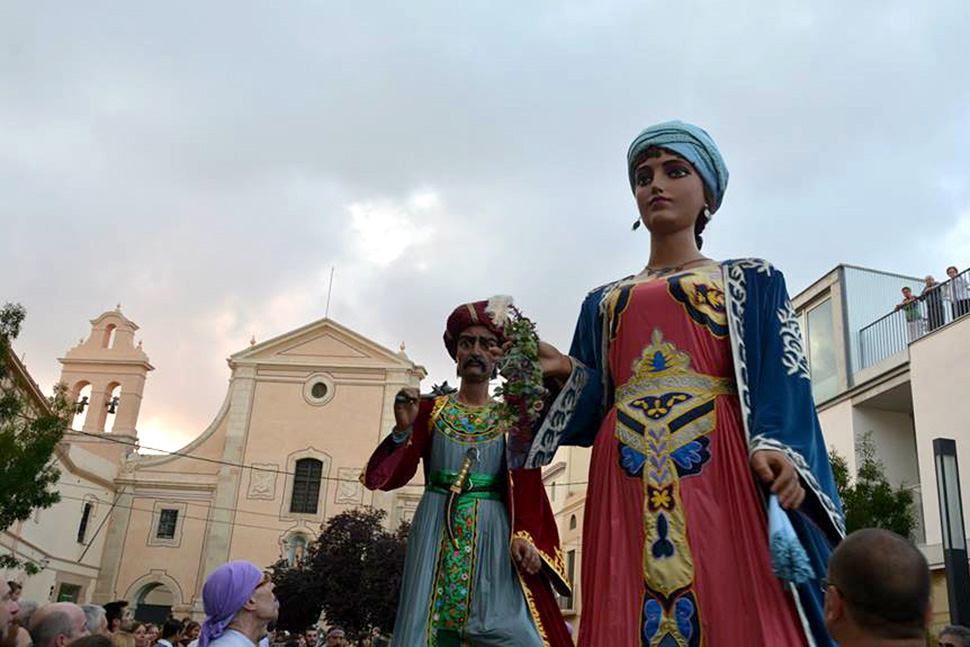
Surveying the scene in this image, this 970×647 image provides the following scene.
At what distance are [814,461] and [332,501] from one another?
102ft

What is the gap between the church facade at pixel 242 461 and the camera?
31.5 metres

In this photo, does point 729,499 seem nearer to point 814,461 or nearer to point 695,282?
point 814,461

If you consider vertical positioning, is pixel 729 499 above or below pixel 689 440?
below

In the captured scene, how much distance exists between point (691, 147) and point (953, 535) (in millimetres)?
6621

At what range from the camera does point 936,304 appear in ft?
48.9

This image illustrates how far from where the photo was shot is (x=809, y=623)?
2.20 meters

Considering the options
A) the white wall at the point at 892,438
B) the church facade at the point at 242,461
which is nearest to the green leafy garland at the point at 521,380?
the white wall at the point at 892,438

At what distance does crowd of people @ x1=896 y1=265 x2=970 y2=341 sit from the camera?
14.3 m

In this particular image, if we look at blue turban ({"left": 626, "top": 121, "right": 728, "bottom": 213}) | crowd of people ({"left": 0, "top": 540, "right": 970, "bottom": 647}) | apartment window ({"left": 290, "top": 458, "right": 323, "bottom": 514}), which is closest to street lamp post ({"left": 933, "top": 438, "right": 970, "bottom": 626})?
crowd of people ({"left": 0, "top": 540, "right": 970, "bottom": 647})

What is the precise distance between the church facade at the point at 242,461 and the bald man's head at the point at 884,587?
29.5 m

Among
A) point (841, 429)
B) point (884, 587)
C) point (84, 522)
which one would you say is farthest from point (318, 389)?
point (884, 587)

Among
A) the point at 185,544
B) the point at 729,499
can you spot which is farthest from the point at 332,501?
the point at 729,499

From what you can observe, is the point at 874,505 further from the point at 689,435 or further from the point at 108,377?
the point at 108,377

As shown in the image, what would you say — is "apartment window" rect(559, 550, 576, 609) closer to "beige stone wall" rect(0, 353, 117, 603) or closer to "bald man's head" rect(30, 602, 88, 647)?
"beige stone wall" rect(0, 353, 117, 603)
